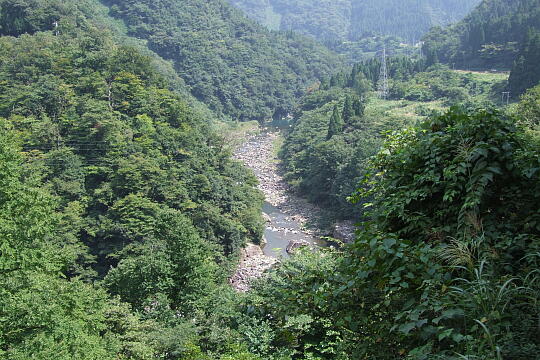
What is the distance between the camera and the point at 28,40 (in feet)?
145

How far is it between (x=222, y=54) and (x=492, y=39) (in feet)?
170

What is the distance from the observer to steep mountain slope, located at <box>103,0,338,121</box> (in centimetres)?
8862

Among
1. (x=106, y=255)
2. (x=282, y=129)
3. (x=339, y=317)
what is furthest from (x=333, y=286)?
(x=282, y=129)

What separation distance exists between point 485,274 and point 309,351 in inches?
283

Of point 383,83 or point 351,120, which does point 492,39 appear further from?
point 351,120

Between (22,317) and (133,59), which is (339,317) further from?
(133,59)

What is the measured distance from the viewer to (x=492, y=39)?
7244 cm

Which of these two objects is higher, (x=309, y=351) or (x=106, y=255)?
(x=309, y=351)

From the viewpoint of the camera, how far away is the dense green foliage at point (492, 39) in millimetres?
67438

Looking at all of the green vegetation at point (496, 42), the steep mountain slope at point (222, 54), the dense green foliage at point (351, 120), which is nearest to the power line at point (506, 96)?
the green vegetation at point (496, 42)

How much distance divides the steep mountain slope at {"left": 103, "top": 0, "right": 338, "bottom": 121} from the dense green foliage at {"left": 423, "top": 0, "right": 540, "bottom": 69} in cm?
3346

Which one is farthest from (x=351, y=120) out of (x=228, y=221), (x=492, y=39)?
(x=492, y=39)

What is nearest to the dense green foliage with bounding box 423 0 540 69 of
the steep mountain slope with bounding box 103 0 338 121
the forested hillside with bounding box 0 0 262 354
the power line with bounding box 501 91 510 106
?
the power line with bounding box 501 91 510 106

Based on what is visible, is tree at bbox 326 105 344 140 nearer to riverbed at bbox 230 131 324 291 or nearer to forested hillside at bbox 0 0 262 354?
riverbed at bbox 230 131 324 291
